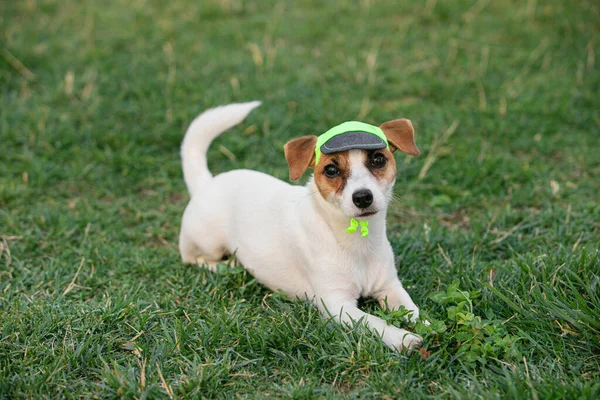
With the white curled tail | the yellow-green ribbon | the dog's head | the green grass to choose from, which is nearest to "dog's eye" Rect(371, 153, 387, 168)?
the dog's head

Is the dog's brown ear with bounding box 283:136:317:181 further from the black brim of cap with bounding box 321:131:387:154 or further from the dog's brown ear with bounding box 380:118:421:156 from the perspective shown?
the dog's brown ear with bounding box 380:118:421:156

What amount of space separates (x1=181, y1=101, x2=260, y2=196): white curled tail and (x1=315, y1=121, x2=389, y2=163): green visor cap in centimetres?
120

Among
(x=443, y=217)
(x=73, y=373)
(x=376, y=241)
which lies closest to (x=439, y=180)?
(x=443, y=217)

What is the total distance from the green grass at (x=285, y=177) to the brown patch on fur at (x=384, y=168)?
2.35 ft

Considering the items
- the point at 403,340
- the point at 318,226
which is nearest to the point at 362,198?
the point at 318,226

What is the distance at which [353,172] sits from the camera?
3326mm

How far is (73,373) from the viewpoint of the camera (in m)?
3.21

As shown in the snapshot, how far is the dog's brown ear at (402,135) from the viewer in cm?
355

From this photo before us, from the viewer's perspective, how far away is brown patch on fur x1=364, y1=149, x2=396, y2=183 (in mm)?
3359

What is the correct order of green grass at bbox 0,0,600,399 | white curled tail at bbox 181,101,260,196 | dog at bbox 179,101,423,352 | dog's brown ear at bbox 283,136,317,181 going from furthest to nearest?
white curled tail at bbox 181,101,260,196 → dog's brown ear at bbox 283,136,317,181 → dog at bbox 179,101,423,352 → green grass at bbox 0,0,600,399

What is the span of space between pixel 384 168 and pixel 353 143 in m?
0.24

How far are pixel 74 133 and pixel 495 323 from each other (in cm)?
423

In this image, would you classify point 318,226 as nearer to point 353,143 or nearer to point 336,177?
point 336,177

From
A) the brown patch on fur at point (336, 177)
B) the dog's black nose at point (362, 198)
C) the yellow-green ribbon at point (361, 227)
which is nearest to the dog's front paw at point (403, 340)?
the yellow-green ribbon at point (361, 227)
